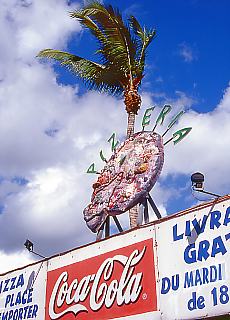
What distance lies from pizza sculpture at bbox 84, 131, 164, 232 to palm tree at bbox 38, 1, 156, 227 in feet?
10.7

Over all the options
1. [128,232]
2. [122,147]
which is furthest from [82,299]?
[122,147]

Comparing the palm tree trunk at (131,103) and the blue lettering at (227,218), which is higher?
the palm tree trunk at (131,103)

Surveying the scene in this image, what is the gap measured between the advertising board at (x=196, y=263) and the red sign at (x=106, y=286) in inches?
17.5

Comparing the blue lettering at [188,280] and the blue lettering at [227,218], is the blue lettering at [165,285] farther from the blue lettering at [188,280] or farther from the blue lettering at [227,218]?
the blue lettering at [227,218]

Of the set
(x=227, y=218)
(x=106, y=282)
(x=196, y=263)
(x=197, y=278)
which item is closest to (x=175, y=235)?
(x=196, y=263)

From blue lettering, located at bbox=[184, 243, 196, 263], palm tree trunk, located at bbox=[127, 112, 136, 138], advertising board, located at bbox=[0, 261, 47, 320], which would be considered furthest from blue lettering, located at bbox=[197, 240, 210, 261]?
palm tree trunk, located at bbox=[127, 112, 136, 138]

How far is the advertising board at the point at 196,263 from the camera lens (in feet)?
30.2

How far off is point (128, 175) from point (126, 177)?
0.25ft

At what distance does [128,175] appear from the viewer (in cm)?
1537

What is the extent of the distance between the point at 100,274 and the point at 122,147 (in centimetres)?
528

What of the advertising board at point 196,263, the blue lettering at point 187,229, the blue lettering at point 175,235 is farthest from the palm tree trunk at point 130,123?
the blue lettering at point 187,229

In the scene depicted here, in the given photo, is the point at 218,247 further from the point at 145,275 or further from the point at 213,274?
the point at 145,275

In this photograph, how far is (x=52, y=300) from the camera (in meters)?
13.2

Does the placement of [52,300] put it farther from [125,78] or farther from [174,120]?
[125,78]
